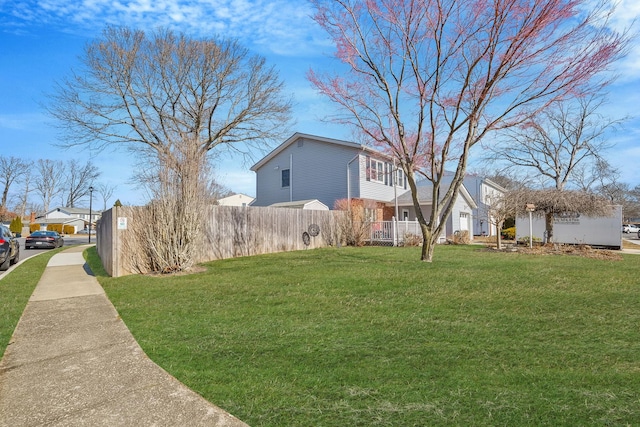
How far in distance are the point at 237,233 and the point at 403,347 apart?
34.0ft

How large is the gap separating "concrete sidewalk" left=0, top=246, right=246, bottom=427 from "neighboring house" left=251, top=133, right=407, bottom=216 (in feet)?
54.1

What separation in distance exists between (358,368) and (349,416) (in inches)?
34.1

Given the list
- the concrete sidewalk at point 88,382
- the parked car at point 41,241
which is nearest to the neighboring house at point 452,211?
the concrete sidewalk at point 88,382

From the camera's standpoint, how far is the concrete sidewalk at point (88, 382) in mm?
2713

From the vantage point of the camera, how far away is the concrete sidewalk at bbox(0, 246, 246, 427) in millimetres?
2713

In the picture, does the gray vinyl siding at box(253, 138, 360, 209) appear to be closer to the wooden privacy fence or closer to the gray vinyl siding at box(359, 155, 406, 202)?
the gray vinyl siding at box(359, 155, 406, 202)

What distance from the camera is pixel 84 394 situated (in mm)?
3105

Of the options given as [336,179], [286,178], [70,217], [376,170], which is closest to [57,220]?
[70,217]

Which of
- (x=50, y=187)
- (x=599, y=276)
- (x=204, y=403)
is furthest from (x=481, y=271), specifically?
(x=50, y=187)

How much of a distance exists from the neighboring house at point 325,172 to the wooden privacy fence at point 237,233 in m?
4.17

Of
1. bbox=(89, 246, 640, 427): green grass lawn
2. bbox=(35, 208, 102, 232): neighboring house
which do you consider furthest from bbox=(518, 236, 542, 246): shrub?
bbox=(35, 208, 102, 232): neighboring house

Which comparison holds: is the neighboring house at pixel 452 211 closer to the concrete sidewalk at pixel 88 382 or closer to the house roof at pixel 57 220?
the concrete sidewalk at pixel 88 382

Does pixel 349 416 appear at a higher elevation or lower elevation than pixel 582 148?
lower

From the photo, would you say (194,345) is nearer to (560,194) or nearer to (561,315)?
(561,315)
